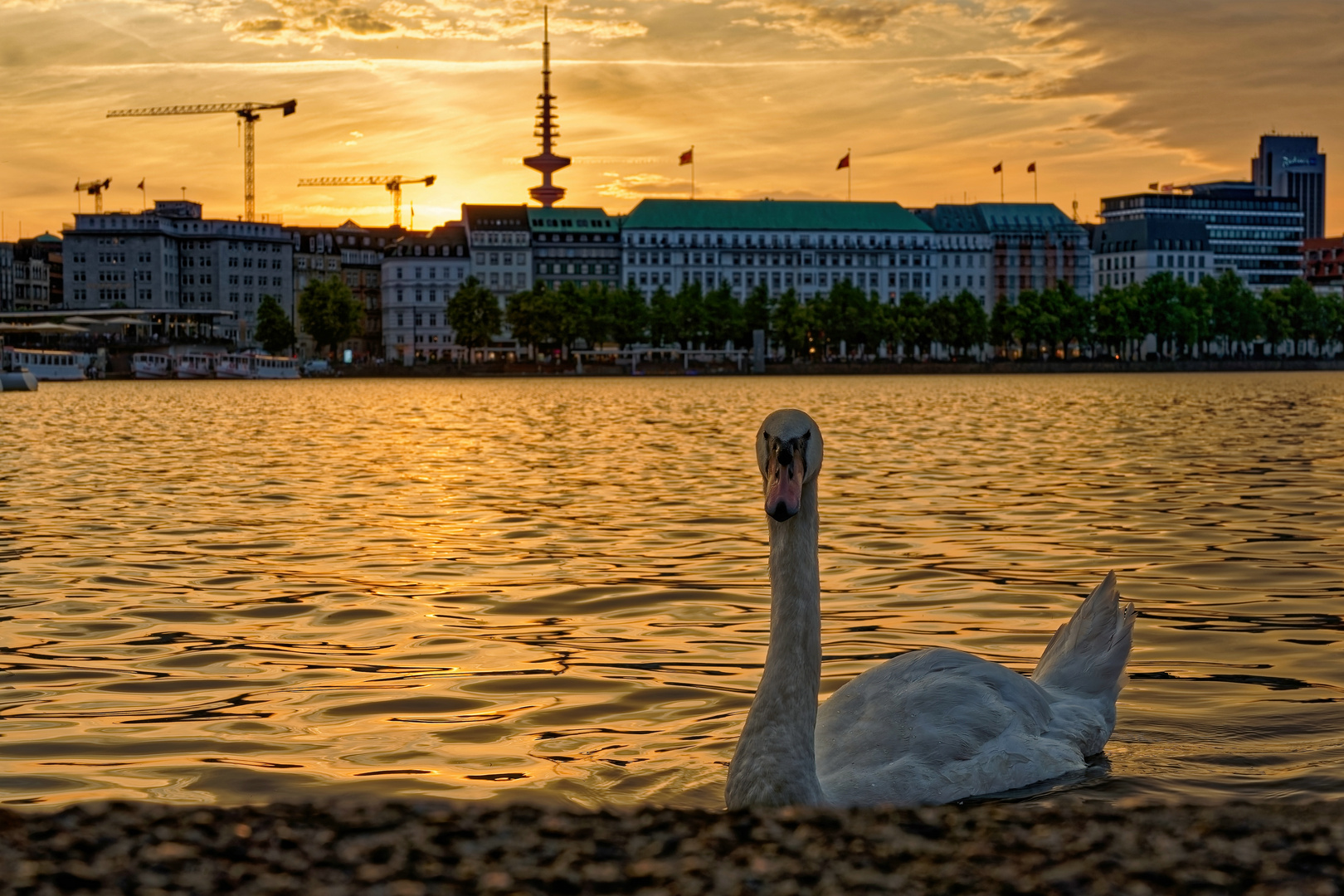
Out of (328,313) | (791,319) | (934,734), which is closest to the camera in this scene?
(934,734)

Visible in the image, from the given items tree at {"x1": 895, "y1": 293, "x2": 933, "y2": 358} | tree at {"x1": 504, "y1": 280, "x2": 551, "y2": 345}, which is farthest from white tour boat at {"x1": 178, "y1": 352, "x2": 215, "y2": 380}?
tree at {"x1": 895, "y1": 293, "x2": 933, "y2": 358}

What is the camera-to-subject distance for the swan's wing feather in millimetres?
7090

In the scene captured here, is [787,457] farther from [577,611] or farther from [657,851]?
[577,611]

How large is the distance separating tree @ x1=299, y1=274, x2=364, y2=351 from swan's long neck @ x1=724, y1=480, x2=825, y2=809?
18045 centimetres

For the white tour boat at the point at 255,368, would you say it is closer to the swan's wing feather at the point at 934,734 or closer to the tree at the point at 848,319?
the tree at the point at 848,319

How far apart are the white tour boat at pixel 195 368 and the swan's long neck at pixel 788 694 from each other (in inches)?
6107

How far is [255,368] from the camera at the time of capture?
528 feet

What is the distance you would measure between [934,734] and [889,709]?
272 millimetres

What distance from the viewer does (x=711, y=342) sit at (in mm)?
188000

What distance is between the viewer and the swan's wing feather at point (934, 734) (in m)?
7.09

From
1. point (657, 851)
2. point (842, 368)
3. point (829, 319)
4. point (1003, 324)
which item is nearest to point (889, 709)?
point (657, 851)

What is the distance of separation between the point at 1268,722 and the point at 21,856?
7.09m

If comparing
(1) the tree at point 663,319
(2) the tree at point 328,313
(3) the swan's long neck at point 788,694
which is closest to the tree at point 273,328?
(2) the tree at point 328,313

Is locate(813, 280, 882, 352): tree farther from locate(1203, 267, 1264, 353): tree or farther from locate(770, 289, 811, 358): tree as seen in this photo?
locate(1203, 267, 1264, 353): tree
